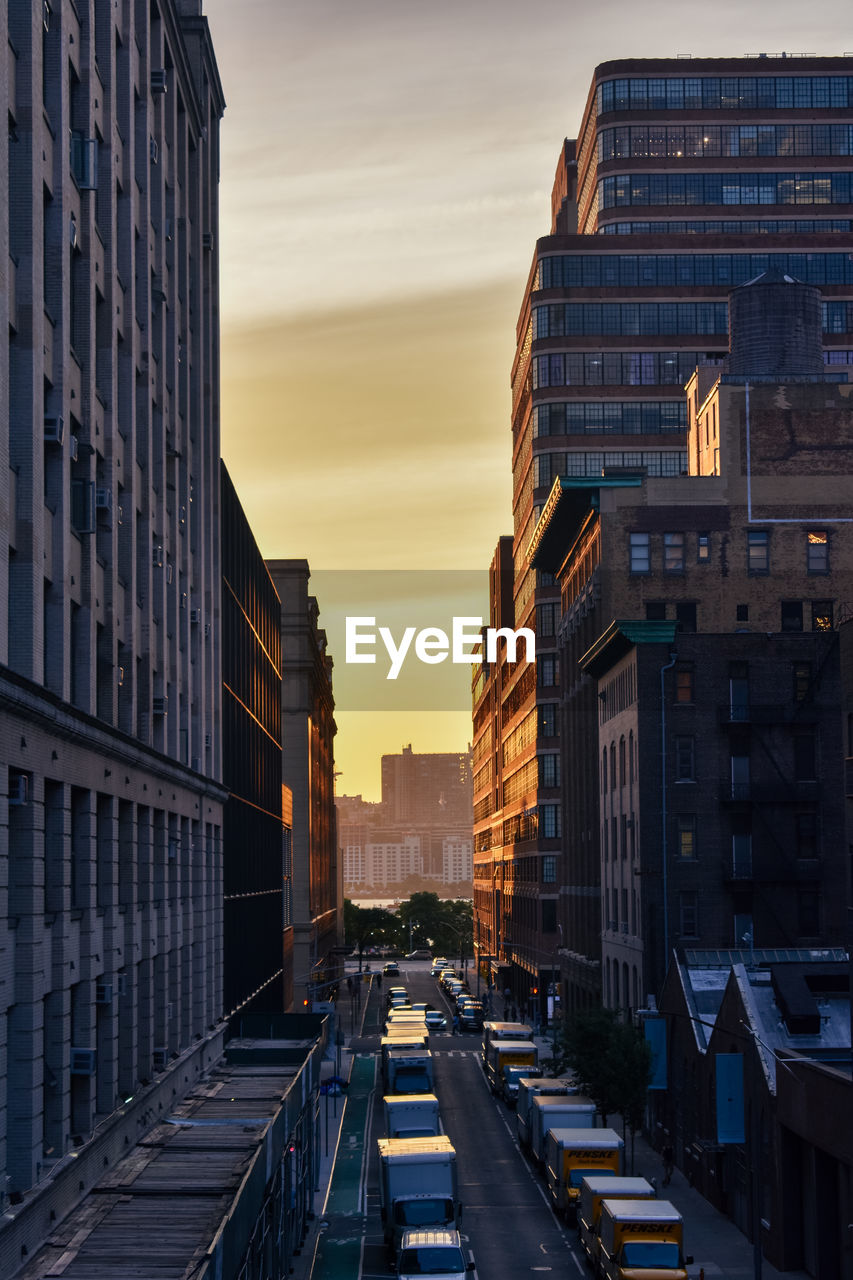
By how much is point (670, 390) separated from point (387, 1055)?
75.0 m

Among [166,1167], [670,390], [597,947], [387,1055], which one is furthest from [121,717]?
[670,390]

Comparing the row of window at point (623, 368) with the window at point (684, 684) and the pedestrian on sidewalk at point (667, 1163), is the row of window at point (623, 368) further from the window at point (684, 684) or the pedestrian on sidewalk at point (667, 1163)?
the pedestrian on sidewalk at point (667, 1163)

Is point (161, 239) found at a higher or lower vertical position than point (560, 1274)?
higher

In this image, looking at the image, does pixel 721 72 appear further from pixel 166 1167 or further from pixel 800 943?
pixel 166 1167

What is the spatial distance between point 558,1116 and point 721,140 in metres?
109

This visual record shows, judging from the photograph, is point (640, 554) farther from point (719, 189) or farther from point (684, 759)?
point (719, 189)

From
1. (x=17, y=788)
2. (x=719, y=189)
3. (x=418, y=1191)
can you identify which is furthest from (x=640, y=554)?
(x=17, y=788)

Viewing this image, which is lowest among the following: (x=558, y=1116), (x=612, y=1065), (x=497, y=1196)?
(x=497, y=1196)

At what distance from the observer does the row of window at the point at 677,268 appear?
458ft

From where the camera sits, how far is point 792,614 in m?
94.9

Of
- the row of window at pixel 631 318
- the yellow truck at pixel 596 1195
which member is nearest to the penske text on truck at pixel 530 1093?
the yellow truck at pixel 596 1195

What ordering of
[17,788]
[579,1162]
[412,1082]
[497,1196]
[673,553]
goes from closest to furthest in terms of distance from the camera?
[17,788], [579,1162], [497,1196], [412,1082], [673,553]

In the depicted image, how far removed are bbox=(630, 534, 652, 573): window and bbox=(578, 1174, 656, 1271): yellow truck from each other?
170ft

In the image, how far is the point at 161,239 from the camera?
2039 inches
